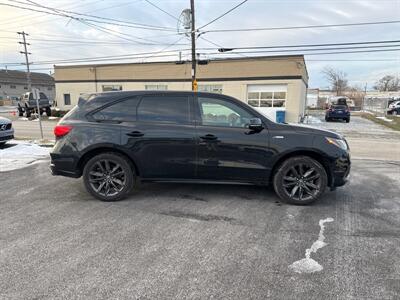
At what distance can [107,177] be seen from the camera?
187 inches

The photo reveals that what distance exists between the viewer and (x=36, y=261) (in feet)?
9.82

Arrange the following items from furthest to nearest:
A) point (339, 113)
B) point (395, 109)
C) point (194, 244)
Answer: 1. point (395, 109)
2. point (339, 113)
3. point (194, 244)

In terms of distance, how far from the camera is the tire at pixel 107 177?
473 cm

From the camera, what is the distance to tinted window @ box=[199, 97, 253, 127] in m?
4.60

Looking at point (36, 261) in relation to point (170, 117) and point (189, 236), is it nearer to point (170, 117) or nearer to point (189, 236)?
point (189, 236)

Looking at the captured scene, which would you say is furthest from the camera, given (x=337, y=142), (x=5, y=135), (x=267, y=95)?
(x=267, y=95)

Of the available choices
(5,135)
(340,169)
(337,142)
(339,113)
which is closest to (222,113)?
(337,142)

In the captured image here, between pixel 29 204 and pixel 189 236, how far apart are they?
2757 millimetres

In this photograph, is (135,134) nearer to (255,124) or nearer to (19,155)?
Answer: (255,124)

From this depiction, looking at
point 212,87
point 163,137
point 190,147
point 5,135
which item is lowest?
point 5,135

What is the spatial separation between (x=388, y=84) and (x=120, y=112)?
106 metres

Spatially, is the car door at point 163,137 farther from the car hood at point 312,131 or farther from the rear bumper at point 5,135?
the rear bumper at point 5,135

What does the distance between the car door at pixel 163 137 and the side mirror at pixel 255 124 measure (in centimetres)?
89

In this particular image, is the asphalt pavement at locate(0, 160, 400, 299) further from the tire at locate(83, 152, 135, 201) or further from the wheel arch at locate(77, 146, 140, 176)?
the wheel arch at locate(77, 146, 140, 176)
